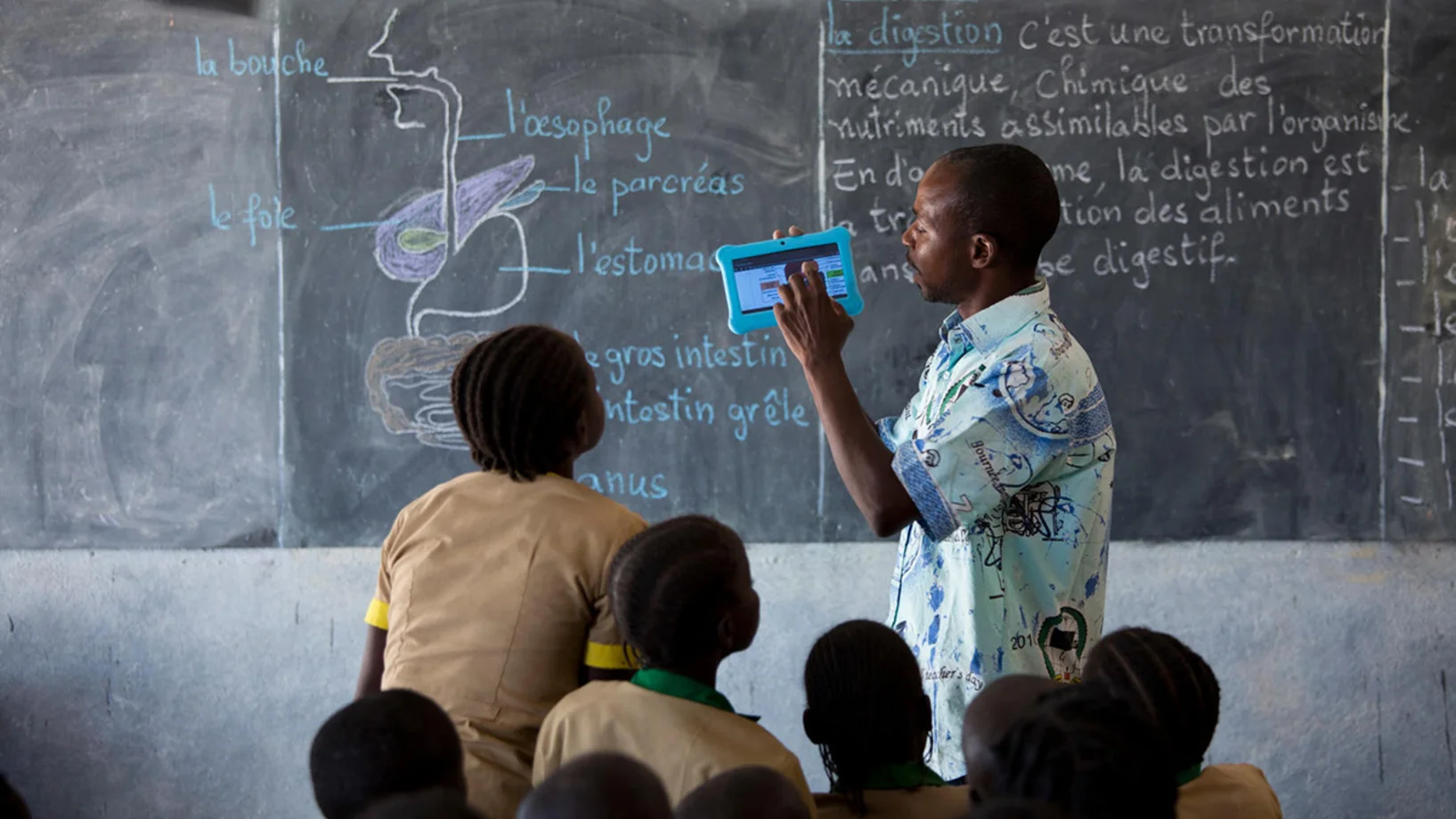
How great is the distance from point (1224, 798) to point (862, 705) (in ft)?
1.35

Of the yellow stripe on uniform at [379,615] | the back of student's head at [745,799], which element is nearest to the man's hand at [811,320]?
the yellow stripe on uniform at [379,615]

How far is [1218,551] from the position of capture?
2.94 m

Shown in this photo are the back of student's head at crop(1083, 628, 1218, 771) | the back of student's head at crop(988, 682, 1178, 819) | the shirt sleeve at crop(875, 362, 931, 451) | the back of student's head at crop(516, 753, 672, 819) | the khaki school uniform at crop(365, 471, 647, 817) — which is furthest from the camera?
the shirt sleeve at crop(875, 362, 931, 451)

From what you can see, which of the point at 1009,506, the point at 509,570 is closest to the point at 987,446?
the point at 1009,506

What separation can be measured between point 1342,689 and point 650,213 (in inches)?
79.5

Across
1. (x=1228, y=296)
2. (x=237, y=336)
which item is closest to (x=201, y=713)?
(x=237, y=336)

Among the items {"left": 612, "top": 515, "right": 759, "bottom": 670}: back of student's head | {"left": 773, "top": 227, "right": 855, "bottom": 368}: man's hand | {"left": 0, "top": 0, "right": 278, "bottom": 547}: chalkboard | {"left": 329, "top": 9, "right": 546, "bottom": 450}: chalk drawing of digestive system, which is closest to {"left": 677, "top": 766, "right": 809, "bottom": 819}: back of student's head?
{"left": 612, "top": 515, "right": 759, "bottom": 670}: back of student's head

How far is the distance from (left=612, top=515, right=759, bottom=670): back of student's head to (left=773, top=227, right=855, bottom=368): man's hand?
0.41m

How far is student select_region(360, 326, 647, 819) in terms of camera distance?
1407 mm

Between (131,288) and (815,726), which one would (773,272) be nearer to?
(815,726)

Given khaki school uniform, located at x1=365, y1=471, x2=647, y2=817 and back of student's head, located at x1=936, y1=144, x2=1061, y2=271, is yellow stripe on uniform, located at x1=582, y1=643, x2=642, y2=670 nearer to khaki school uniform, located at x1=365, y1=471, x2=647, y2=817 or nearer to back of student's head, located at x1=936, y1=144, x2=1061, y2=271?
khaki school uniform, located at x1=365, y1=471, x2=647, y2=817

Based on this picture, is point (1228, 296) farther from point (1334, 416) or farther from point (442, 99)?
point (442, 99)

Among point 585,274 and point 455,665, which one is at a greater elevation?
point 585,274

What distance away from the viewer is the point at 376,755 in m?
1.21
